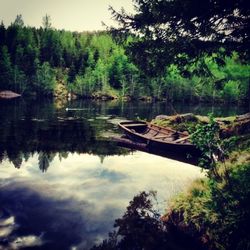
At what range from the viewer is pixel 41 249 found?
9.54 meters

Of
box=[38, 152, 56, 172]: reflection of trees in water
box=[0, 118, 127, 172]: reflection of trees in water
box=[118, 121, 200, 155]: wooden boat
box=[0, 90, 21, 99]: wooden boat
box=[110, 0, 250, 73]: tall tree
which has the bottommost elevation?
box=[38, 152, 56, 172]: reflection of trees in water

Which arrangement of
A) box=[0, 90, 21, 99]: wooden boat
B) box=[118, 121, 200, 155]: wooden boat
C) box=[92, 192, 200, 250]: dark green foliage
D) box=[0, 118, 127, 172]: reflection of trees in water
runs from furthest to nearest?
box=[0, 90, 21, 99]: wooden boat → box=[118, 121, 200, 155]: wooden boat → box=[0, 118, 127, 172]: reflection of trees in water → box=[92, 192, 200, 250]: dark green foliage

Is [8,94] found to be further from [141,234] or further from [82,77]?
[141,234]

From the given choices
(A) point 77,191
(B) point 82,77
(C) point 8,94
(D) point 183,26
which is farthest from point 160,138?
(B) point 82,77

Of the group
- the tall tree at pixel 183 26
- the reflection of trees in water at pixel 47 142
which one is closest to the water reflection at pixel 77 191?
the reflection of trees in water at pixel 47 142

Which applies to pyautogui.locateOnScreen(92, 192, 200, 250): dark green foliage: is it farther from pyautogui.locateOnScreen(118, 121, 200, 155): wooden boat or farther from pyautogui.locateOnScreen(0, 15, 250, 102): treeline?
pyautogui.locateOnScreen(0, 15, 250, 102): treeline

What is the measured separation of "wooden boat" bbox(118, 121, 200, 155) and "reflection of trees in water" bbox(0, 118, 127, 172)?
6.40 ft

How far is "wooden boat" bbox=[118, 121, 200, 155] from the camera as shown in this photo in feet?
71.8

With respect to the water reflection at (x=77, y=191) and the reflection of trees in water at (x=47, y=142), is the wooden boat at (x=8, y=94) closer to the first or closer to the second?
the reflection of trees in water at (x=47, y=142)

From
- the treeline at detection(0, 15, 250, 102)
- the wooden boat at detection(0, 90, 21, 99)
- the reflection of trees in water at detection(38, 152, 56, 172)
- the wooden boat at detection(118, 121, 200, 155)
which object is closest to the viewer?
the reflection of trees in water at detection(38, 152, 56, 172)

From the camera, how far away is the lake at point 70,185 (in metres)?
10.7

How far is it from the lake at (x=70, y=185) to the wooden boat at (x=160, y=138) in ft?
3.65

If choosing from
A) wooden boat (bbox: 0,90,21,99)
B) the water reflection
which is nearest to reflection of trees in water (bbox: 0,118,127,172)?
the water reflection

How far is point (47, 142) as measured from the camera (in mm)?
25984
